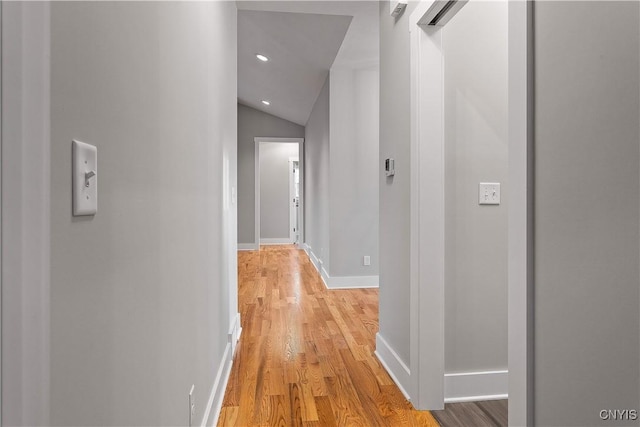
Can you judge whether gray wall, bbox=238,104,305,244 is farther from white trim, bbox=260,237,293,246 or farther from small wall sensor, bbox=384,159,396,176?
small wall sensor, bbox=384,159,396,176

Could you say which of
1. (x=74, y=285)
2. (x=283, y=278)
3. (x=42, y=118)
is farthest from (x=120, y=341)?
(x=283, y=278)

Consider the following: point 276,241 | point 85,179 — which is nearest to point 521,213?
point 85,179

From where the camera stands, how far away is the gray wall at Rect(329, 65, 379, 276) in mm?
4484

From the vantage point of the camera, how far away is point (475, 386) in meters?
1.96

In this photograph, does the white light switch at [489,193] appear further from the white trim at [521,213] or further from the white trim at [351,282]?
the white trim at [351,282]

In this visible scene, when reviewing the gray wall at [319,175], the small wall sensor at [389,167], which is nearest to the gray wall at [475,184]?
the small wall sensor at [389,167]

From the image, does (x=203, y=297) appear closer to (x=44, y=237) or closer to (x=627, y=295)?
(x=44, y=237)

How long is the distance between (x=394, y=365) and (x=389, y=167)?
1137mm

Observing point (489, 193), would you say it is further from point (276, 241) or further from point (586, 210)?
point (276, 241)

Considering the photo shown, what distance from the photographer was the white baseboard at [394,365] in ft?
6.46

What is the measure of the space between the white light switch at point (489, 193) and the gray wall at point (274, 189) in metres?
7.51

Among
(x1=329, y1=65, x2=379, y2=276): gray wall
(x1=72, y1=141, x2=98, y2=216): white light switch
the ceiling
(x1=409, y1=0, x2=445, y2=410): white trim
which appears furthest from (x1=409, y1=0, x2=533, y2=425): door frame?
(x1=329, y1=65, x2=379, y2=276): gray wall

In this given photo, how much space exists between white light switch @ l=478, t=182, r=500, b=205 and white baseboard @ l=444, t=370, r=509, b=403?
88 cm

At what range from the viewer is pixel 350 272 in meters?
4.54
